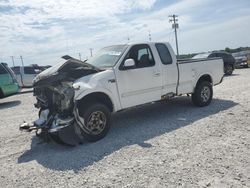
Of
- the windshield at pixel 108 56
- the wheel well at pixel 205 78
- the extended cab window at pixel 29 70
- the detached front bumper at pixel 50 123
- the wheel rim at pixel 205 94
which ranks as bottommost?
the wheel rim at pixel 205 94

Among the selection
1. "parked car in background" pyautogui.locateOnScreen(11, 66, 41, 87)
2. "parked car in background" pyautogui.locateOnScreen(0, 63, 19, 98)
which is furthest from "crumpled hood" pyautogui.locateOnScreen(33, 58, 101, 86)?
"parked car in background" pyautogui.locateOnScreen(11, 66, 41, 87)

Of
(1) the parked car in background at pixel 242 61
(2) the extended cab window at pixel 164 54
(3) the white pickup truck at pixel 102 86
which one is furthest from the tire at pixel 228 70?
(2) the extended cab window at pixel 164 54

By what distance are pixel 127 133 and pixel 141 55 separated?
2077 mm

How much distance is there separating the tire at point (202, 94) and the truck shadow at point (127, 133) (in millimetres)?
221

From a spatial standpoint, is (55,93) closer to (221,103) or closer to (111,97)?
(111,97)

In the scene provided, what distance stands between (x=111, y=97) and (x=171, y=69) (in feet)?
7.28

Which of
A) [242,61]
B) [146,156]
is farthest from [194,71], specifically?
[242,61]

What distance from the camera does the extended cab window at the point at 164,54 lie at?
25.7ft

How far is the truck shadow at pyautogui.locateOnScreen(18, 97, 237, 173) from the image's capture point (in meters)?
5.34

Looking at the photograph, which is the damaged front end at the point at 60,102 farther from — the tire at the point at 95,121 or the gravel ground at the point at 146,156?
the gravel ground at the point at 146,156

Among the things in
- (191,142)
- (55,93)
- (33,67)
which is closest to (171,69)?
(191,142)

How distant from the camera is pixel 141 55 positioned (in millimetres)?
7453

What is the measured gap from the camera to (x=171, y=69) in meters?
7.96

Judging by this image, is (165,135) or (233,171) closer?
(233,171)
